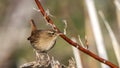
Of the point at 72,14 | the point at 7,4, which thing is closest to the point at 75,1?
the point at 72,14

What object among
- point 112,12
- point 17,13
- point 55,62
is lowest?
point 112,12

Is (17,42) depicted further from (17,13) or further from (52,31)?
(52,31)

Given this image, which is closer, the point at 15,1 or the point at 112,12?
the point at 15,1

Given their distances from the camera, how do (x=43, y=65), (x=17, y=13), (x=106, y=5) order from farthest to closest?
(x=106, y=5) → (x=17, y=13) → (x=43, y=65)

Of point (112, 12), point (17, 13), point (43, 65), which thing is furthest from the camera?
point (112, 12)

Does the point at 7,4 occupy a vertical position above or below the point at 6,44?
above

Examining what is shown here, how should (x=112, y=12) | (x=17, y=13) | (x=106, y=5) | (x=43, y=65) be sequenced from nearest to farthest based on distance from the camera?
(x=43, y=65), (x=17, y=13), (x=106, y=5), (x=112, y=12)

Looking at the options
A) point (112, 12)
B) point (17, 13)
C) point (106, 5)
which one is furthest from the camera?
point (112, 12)

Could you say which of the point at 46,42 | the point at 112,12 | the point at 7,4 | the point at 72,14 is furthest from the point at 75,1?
the point at 46,42

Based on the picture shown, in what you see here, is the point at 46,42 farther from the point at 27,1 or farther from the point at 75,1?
the point at 75,1
